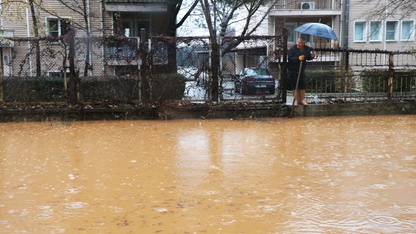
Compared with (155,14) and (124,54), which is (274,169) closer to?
(124,54)

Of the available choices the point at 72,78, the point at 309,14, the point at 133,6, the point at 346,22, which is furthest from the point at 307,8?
the point at 72,78

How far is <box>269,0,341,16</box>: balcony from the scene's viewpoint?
2759 cm

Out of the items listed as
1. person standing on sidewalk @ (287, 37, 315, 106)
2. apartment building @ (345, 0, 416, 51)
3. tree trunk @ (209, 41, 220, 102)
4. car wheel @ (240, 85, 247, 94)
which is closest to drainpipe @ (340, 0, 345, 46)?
apartment building @ (345, 0, 416, 51)

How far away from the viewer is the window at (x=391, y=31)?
1144 inches

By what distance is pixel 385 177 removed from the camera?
5.56 meters

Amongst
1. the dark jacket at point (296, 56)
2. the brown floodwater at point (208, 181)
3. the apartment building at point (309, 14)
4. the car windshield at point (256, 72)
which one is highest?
the apartment building at point (309, 14)

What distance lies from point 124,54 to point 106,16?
41.4 ft

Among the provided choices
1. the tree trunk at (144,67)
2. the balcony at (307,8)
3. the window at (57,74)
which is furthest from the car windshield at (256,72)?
the balcony at (307,8)

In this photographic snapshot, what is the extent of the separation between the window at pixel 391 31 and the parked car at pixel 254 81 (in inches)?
804

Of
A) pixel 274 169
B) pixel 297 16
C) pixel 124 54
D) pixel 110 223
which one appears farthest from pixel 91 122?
pixel 297 16

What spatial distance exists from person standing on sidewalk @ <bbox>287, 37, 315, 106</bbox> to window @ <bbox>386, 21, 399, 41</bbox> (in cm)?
1987

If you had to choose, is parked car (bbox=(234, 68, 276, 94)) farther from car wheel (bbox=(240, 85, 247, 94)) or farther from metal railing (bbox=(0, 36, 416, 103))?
metal railing (bbox=(0, 36, 416, 103))

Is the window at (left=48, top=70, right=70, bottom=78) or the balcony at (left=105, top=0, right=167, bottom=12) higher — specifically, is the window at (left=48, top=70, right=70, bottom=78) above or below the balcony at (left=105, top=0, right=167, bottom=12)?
below

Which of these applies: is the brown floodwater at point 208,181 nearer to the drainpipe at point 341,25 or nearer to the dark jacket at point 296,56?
the dark jacket at point 296,56
